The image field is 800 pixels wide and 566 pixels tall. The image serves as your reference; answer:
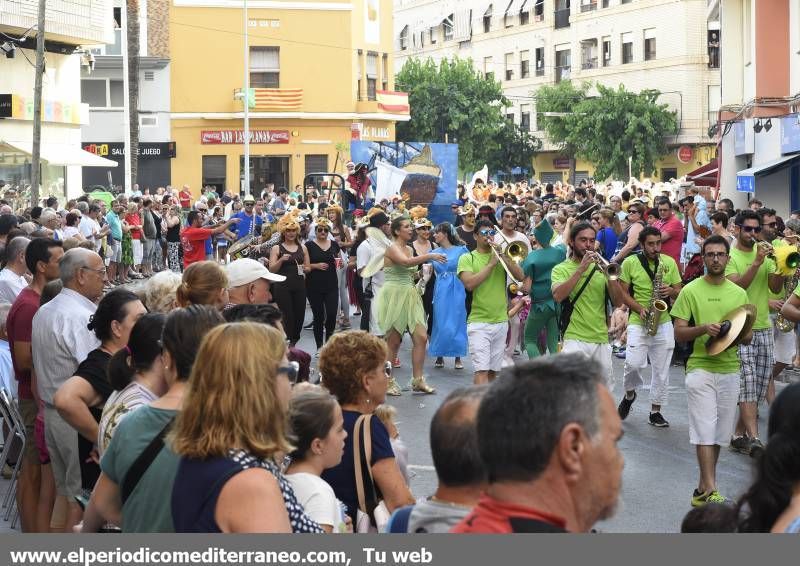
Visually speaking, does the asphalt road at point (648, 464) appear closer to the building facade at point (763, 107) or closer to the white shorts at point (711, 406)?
the white shorts at point (711, 406)

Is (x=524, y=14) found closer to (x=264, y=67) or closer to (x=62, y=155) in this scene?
(x=264, y=67)

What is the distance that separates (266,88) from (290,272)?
42.0 meters

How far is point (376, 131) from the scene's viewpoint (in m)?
58.2

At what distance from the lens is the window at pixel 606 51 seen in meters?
68.4

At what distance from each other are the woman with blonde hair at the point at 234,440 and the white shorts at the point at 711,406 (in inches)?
213

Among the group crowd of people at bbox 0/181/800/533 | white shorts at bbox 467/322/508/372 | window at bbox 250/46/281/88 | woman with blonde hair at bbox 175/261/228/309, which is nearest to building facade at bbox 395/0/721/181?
window at bbox 250/46/281/88

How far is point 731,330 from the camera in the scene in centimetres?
902

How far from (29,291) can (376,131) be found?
50214mm

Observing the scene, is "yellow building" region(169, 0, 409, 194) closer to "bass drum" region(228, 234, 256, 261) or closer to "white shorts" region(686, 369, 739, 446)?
"bass drum" region(228, 234, 256, 261)

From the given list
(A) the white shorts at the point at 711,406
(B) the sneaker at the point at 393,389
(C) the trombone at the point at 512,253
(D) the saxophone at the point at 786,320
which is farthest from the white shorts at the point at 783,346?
(B) the sneaker at the point at 393,389

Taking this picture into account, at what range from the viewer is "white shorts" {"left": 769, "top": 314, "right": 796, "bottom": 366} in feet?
41.2

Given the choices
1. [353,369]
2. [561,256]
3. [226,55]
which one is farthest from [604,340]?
[226,55]

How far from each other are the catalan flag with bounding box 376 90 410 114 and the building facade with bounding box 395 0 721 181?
12.0m

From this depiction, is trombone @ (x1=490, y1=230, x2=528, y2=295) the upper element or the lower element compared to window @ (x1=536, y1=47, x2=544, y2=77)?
lower
